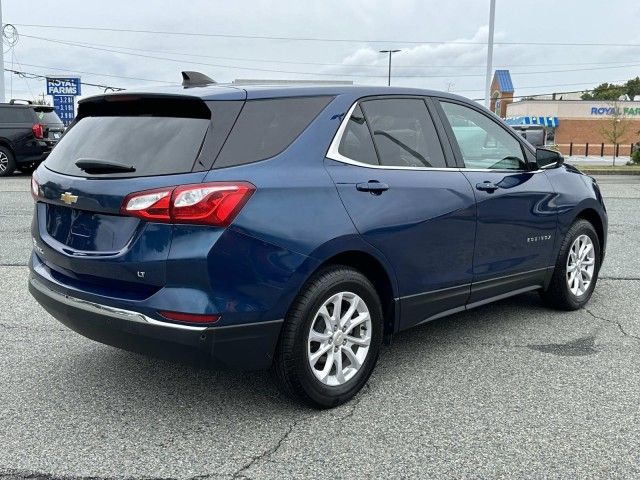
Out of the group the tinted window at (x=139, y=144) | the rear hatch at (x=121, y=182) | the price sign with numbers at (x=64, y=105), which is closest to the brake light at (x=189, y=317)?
the rear hatch at (x=121, y=182)

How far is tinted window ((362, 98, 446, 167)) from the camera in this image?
12.8ft

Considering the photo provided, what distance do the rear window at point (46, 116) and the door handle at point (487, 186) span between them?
53.0ft

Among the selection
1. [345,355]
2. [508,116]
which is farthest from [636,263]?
[508,116]

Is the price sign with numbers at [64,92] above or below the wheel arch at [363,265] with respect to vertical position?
above

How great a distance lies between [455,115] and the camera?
4496mm

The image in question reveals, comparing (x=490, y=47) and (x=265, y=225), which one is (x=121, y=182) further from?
(x=490, y=47)

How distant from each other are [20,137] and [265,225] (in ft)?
53.8

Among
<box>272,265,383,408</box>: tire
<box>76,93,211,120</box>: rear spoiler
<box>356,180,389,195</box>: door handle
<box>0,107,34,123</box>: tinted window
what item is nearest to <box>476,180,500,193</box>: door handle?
<box>356,180,389,195</box>: door handle

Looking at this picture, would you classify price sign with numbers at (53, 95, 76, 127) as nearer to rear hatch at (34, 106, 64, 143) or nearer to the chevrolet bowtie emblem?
rear hatch at (34, 106, 64, 143)

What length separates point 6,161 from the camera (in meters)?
17.6

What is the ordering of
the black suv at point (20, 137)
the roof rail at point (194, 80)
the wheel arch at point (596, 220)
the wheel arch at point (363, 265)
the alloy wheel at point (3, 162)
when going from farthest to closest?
the alloy wheel at point (3, 162) → the black suv at point (20, 137) → the wheel arch at point (596, 220) → the roof rail at point (194, 80) → the wheel arch at point (363, 265)

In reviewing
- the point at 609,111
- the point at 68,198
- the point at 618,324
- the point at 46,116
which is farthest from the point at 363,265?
the point at 609,111

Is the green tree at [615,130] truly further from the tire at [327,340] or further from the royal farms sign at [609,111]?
the tire at [327,340]

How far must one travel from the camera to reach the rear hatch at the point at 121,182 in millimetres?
3100
